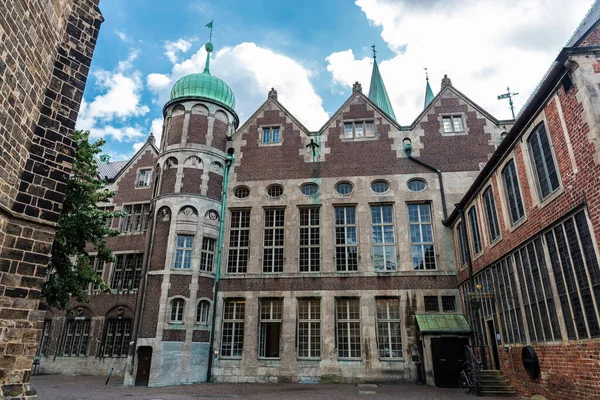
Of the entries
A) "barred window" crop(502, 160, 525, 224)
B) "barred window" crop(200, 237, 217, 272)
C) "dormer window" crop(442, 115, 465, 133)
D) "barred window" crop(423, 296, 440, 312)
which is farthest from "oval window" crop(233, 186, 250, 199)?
"barred window" crop(502, 160, 525, 224)

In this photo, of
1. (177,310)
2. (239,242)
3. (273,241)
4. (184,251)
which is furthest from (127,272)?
(273,241)

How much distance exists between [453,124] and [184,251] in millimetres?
16805

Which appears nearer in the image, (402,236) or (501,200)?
(501,200)

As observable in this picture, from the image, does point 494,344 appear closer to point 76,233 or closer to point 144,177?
point 76,233

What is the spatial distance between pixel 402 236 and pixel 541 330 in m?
10.1

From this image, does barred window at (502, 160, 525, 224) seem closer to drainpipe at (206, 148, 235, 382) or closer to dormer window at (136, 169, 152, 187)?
drainpipe at (206, 148, 235, 382)

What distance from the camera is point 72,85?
33.9ft

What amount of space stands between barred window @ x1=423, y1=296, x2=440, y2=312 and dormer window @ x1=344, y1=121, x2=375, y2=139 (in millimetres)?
9779

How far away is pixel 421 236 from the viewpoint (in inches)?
861

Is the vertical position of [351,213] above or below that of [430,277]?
above

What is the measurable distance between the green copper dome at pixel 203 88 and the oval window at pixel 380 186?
10170 millimetres

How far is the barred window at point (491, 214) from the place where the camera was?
15451 millimetres

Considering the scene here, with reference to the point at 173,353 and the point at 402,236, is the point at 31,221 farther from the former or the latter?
the point at 402,236

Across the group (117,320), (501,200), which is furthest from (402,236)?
(117,320)
